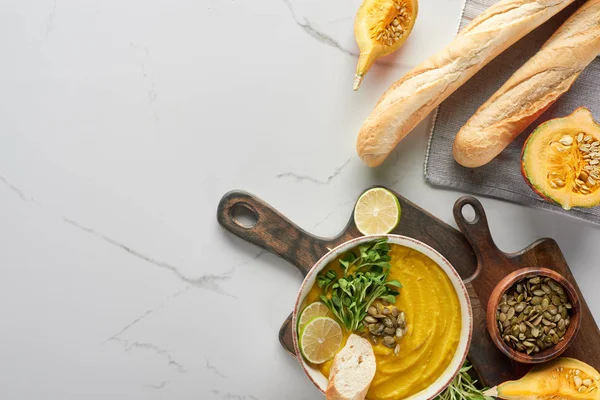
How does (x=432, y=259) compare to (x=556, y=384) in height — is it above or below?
above

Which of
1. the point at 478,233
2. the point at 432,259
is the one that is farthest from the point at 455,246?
the point at 432,259

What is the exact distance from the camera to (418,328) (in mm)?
1961

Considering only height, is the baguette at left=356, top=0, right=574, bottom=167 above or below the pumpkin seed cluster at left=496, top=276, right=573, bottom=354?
above

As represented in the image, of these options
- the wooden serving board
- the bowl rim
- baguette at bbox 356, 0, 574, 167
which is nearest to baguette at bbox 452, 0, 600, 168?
baguette at bbox 356, 0, 574, 167

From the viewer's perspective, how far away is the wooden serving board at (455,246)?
2.08 m

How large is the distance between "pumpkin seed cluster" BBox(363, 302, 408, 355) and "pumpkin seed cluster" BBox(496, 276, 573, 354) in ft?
1.10

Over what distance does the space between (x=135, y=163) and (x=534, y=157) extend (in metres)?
1.38

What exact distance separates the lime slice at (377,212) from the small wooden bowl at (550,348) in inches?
16.3

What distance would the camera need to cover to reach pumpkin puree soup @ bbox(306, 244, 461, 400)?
77.0 inches

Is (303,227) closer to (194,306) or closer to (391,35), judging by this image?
(194,306)

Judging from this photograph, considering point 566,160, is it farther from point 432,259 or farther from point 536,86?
point 432,259

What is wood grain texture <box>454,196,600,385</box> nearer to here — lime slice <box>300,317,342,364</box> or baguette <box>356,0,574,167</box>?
baguette <box>356,0,574,167</box>

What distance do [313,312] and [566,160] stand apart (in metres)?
0.95

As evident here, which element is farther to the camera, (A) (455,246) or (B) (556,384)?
(A) (455,246)
